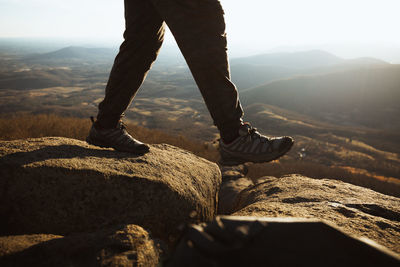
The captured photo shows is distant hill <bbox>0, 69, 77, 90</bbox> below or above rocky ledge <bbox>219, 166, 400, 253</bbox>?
below

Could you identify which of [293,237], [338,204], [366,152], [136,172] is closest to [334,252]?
[293,237]

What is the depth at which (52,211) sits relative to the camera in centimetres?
161

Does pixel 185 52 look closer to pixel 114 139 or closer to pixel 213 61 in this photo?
pixel 213 61

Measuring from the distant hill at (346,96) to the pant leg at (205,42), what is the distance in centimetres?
5309

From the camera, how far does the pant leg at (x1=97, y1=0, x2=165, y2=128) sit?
1960mm

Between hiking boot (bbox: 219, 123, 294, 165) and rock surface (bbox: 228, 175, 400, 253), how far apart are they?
44 centimetres

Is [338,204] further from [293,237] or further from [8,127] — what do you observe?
[8,127]

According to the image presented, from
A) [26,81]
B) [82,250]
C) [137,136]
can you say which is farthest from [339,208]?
[26,81]

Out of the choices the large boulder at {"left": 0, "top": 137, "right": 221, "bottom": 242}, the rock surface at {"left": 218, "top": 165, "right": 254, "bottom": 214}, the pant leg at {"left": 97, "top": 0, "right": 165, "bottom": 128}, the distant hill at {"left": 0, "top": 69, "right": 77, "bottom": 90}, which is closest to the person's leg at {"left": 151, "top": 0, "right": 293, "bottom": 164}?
the pant leg at {"left": 97, "top": 0, "right": 165, "bottom": 128}

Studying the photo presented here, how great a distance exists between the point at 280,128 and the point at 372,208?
114ft

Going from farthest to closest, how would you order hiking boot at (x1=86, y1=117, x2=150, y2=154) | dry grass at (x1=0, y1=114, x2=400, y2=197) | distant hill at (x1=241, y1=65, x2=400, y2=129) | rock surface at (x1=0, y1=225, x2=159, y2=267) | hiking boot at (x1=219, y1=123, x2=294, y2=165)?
distant hill at (x1=241, y1=65, x2=400, y2=129)
dry grass at (x1=0, y1=114, x2=400, y2=197)
hiking boot at (x1=86, y1=117, x2=150, y2=154)
hiking boot at (x1=219, y1=123, x2=294, y2=165)
rock surface at (x1=0, y1=225, x2=159, y2=267)

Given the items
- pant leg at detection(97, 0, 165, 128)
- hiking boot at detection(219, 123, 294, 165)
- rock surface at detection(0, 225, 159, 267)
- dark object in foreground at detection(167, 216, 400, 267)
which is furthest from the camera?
pant leg at detection(97, 0, 165, 128)

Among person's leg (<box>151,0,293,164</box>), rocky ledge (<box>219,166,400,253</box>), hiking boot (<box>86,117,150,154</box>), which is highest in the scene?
person's leg (<box>151,0,293,164</box>)

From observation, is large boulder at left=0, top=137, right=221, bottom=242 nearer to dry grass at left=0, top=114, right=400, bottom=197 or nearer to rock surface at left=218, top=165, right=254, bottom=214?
dry grass at left=0, top=114, right=400, bottom=197
